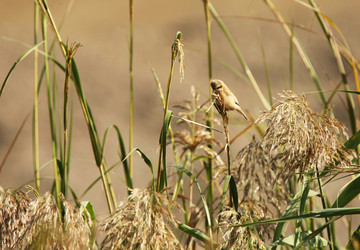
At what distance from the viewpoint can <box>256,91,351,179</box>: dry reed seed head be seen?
85cm

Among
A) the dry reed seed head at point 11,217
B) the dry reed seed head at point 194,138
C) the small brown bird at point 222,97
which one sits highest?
the small brown bird at point 222,97

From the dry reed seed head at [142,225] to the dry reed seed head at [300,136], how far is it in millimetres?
196

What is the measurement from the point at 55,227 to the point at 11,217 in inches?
5.5

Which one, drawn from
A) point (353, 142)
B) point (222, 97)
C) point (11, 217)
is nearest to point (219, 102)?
point (222, 97)

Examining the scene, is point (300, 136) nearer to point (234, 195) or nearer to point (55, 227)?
point (234, 195)

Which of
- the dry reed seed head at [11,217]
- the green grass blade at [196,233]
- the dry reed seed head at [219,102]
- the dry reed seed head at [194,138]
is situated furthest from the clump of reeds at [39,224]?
the dry reed seed head at [194,138]

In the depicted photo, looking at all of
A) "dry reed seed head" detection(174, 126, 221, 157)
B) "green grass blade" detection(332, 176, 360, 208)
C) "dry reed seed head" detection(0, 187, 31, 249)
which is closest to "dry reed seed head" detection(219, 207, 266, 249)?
"green grass blade" detection(332, 176, 360, 208)

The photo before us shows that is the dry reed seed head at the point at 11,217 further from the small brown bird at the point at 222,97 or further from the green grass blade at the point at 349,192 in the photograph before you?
the green grass blade at the point at 349,192

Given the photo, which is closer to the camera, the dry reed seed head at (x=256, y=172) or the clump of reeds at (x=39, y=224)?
the clump of reeds at (x=39, y=224)

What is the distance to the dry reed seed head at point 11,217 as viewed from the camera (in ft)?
2.98

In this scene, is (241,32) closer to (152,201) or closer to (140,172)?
(140,172)

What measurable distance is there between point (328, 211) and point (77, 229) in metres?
0.38

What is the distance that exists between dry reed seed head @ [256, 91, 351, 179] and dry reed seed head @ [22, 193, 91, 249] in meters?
0.33

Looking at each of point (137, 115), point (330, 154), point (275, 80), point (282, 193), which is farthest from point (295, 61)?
point (330, 154)
